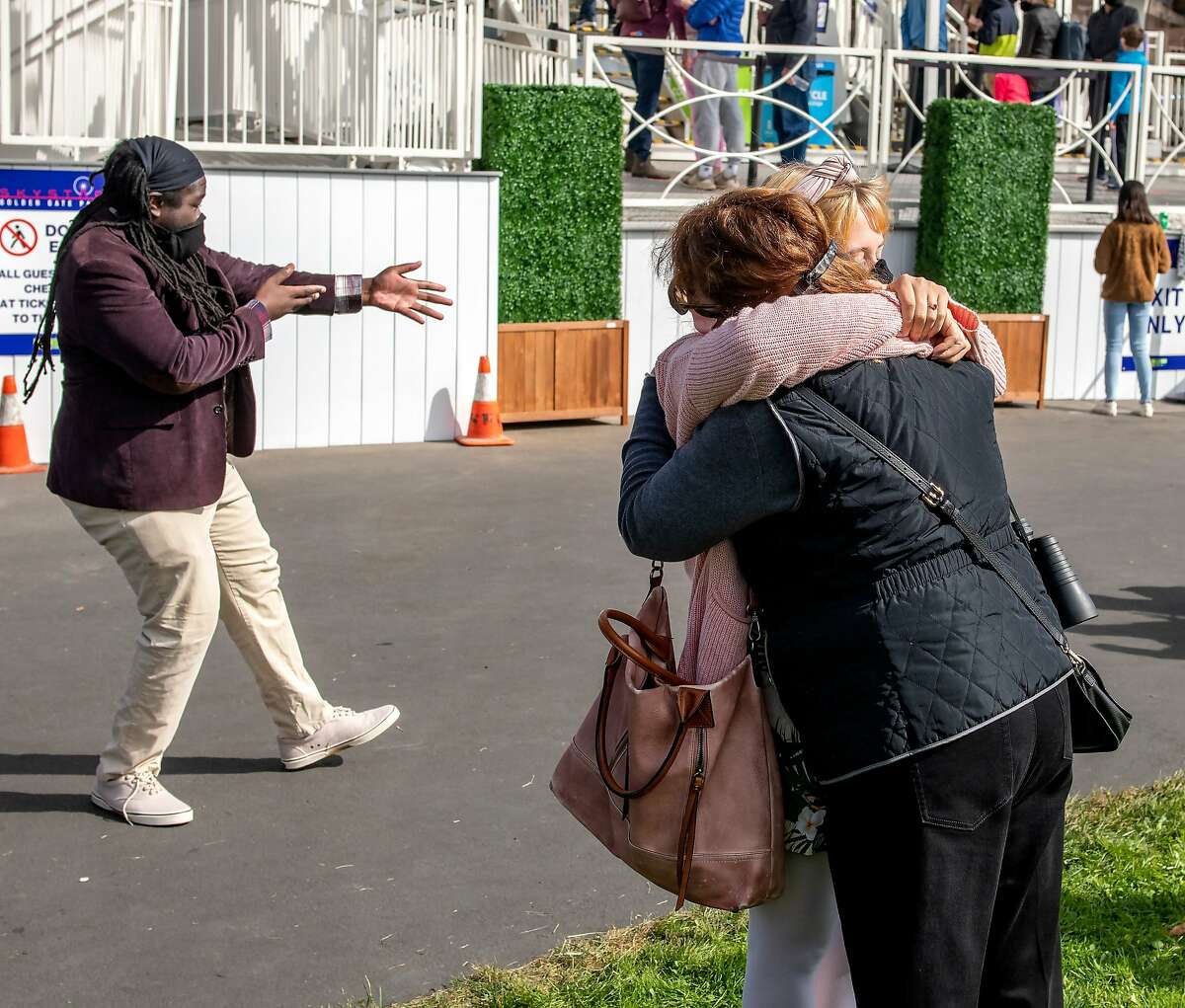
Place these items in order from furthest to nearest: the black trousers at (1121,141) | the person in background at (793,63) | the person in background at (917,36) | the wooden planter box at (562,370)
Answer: the person in background at (917,36) → the black trousers at (1121,141) → the person in background at (793,63) → the wooden planter box at (562,370)

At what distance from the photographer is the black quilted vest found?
2.37 meters

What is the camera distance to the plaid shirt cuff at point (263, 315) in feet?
14.5

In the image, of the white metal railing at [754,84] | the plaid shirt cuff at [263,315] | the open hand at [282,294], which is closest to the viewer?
the plaid shirt cuff at [263,315]

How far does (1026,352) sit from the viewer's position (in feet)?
42.1

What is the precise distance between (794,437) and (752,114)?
1173 centimetres

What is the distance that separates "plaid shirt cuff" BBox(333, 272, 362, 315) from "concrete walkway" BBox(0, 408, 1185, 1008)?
1395mm

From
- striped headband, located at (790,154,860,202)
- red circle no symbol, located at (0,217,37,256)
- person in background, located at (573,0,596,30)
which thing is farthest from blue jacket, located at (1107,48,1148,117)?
striped headband, located at (790,154,860,202)

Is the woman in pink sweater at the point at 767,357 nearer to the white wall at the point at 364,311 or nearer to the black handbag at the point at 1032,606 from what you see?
the black handbag at the point at 1032,606

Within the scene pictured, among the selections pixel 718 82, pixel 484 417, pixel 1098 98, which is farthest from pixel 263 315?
pixel 1098 98

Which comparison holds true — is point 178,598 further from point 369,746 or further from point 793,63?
point 793,63

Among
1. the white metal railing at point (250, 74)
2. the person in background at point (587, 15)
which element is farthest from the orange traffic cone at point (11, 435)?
the person in background at point (587, 15)

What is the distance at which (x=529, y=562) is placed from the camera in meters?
7.55

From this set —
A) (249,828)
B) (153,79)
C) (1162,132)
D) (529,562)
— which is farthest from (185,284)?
(1162,132)

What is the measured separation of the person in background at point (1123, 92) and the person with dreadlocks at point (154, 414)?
437 inches
